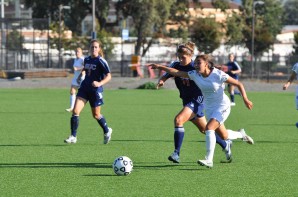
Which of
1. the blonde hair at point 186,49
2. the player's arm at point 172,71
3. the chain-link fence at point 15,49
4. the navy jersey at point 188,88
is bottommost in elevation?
the chain-link fence at point 15,49

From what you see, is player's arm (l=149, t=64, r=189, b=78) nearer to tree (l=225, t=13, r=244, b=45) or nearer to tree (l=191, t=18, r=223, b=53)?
tree (l=191, t=18, r=223, b=53)

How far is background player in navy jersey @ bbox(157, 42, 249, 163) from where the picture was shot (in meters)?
13.9

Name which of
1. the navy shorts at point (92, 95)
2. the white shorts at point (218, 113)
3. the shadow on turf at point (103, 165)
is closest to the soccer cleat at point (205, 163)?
the shadow on turf at point (103, 165)

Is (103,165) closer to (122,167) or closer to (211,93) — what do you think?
(122,167)

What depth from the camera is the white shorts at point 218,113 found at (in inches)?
518

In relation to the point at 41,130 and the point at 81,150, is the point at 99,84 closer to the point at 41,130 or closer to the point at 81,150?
the point at 81,150

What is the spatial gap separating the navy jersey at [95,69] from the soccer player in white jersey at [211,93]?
3963mm

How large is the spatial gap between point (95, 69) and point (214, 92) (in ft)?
15.0

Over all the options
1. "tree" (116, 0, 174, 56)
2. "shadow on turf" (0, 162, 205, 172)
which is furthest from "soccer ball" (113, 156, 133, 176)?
"tree" (116, 0, 174, 56)

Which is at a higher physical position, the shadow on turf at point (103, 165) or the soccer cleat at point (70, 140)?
the shadow on turf at point (103, 165)

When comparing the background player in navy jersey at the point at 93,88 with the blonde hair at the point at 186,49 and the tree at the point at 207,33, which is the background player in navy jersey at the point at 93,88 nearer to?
the blonde hair at the point at 186,49

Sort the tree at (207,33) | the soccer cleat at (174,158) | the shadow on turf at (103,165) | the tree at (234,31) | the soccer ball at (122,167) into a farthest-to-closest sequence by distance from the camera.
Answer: the tree at (234,31) < the tree at (207,33) < the soccer cleat at (174,158) < the shadow on turf at (103,165) < the soccer ball at (122,167)

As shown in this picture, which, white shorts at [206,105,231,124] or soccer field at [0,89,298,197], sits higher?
white shorts at [206,105,231,124]

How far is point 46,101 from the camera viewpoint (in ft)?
114
